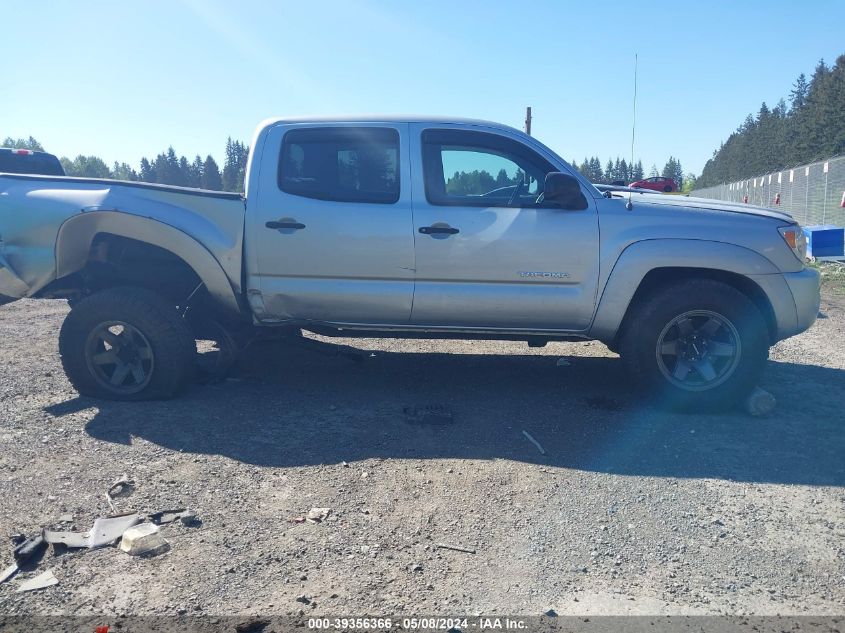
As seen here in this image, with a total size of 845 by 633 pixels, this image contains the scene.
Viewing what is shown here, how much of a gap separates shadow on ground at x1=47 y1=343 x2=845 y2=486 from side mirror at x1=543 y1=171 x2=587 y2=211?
4.95 ft

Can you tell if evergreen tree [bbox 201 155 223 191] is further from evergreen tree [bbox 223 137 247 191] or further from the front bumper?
the front bumper

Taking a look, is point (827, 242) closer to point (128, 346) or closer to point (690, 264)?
point (690, 264)

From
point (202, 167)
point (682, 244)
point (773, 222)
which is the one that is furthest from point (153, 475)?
point (202, 167)

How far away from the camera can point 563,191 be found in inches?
185

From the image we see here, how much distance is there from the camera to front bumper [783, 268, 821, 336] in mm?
4832

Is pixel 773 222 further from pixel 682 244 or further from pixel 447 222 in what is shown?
pixel 447 222

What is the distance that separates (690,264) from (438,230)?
182 cm

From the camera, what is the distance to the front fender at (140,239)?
4.87m

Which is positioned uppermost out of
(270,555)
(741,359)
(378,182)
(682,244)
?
(378,182)

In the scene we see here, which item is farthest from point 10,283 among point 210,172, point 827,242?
point 210,172

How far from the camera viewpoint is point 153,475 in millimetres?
3840

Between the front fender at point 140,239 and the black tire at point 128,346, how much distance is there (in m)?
0.36

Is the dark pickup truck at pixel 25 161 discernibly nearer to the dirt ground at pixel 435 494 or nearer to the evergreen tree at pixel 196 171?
the dirt ground at pixel 435 494

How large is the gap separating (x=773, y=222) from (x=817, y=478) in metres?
1.95
